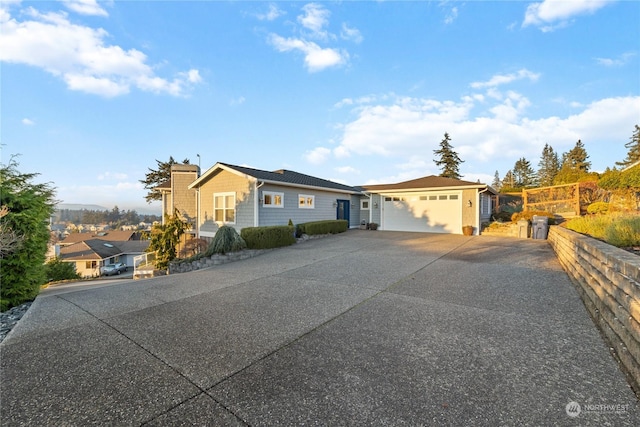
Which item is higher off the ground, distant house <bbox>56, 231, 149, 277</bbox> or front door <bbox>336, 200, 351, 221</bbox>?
front door <bbox>336, 200, 351, 221</bbox>

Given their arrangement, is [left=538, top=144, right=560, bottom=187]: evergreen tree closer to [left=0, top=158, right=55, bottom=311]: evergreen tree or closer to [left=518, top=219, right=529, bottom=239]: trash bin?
[left=518, top=219, right=529, bottom=239]: trash bin

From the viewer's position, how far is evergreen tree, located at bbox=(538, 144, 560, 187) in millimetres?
47562

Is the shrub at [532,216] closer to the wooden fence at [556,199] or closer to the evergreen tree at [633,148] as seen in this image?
the wooden fence at [556,199]

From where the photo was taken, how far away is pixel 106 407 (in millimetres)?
1998

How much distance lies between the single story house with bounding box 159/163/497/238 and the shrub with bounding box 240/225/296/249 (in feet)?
4.11

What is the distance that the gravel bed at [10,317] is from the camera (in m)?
3.71

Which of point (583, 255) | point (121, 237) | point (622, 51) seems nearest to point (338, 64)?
point (622, 51)

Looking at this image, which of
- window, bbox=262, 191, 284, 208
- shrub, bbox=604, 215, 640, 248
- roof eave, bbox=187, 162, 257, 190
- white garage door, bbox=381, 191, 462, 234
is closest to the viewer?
shrub, bbox=604, 215, 640, 248

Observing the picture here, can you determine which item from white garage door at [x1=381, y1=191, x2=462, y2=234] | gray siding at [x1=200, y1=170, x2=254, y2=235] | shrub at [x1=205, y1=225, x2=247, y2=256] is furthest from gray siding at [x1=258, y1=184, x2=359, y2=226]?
white garage door at [x1=381, y1=191, x2=462, y2=234]

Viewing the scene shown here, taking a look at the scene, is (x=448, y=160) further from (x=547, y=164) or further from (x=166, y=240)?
(x=166, y=240)

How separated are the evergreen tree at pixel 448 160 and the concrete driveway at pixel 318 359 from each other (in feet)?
115

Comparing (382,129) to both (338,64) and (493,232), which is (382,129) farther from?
(493,232)

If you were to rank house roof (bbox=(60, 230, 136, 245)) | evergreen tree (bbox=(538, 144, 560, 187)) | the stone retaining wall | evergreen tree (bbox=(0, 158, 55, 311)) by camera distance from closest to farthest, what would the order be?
the stone retaining wall < evergreen tree (bbox=(0, 158, 55, 311)) < house roof (bbox=(60, 230, 136, 245)) < evergreen tree (bbox=(538, 144, 560, 187))

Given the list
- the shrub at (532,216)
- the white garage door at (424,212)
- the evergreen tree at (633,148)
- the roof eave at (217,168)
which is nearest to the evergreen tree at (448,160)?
the evergreen tree at (633,148)
